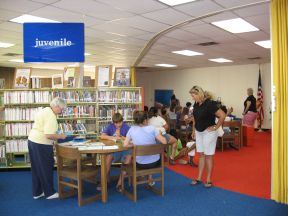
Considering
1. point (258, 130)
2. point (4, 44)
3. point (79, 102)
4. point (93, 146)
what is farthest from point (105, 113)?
point (258, 130)

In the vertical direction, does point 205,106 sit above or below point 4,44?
below

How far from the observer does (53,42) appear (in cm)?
459

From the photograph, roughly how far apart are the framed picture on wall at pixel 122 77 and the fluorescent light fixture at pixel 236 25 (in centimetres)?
197

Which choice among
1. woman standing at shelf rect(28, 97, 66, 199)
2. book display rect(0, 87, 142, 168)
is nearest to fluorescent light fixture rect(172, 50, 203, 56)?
book display rect(0, 87, 142, 168)

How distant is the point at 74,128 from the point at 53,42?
6.29ft

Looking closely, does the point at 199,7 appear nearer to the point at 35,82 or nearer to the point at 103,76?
the point at 103,76

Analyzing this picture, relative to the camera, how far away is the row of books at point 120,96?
5.97 metres

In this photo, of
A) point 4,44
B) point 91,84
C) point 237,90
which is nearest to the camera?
point 91,84

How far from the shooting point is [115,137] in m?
4.79

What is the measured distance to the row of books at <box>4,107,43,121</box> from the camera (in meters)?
5.85

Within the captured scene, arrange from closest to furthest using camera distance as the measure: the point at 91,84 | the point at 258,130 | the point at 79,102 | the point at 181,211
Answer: the point at 181,211 < the point at 79,102 < the point at 91,84 < the point at 258,130

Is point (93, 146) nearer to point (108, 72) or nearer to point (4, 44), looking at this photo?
point (108, 72)

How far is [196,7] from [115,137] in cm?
242

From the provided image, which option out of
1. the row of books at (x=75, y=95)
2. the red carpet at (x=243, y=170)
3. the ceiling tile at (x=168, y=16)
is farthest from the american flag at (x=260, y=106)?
the row of books at (x=75, y=95)
